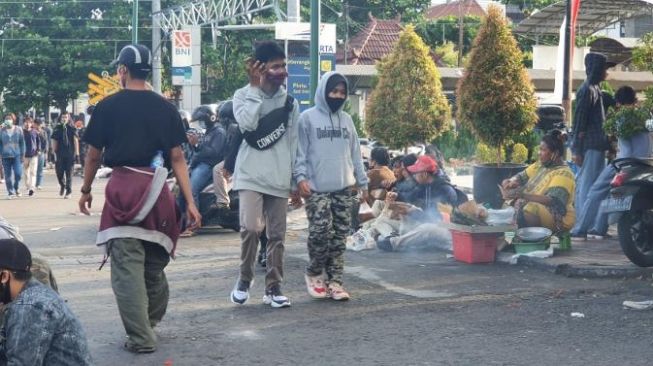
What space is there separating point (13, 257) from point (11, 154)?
2008cm

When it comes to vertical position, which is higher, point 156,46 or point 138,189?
point 156,46

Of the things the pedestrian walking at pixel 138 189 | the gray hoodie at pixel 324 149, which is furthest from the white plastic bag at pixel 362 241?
the pedestrian walking at pixel 138 189

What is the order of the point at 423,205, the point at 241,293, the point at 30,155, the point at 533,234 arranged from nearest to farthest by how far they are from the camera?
the point at 241,293 < the point at 533,234 < the point at 423,205 < the point at 30,155

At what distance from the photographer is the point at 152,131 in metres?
6.80

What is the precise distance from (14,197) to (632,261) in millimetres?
16890

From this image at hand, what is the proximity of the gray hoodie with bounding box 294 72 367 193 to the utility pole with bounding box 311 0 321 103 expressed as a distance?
7.60 m

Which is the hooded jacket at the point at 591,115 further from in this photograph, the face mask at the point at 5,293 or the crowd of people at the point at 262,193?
the face mask at the point at 5,293

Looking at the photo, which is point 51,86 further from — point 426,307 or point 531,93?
point 426,307

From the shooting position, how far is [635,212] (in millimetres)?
9641

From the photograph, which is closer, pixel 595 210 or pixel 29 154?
pixel 595 210

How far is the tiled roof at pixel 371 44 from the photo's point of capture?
50.6 metres

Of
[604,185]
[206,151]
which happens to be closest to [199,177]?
[206,151]

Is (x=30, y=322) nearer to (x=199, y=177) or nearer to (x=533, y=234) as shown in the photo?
(x=533, y=234)

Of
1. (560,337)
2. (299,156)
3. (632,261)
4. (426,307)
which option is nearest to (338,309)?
(426,307)
